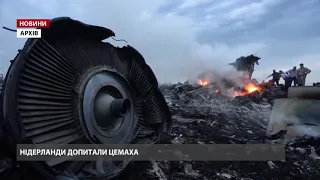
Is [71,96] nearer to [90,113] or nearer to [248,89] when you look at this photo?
[90,113]

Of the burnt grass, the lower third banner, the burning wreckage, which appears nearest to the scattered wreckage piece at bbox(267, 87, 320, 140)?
the burning wreckage

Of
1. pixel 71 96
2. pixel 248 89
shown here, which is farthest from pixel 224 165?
pixel 248 89

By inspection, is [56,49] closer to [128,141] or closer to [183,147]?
[128,141]

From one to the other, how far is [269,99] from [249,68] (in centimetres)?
646

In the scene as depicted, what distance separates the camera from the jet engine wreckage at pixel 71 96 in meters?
2.59

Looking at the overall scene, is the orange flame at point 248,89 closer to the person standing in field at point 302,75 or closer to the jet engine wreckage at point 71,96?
the person standing in field at point 302,75

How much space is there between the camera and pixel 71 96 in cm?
315

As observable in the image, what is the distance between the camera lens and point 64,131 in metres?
3.03

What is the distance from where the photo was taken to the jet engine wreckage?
8.48 ft

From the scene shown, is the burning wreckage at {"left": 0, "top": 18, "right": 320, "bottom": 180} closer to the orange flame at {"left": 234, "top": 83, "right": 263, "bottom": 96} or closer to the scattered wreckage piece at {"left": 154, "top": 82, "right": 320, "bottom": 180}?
the scattered wreckage piece at {"left": 154, "top": 82, "right": 320, "bottom": 180}

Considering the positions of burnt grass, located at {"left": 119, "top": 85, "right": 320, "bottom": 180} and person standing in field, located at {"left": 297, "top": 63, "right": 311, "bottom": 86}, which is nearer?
burnt grass, located at {"left": 119, "top": 85, "right": 320, "bottom": 180}

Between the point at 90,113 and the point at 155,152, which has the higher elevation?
the point at 90,113

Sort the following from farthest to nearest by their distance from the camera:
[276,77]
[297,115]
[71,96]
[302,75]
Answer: [276,77] < [302,75] < [297,115] < [71,96]

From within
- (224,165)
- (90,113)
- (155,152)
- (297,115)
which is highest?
(90,113)
